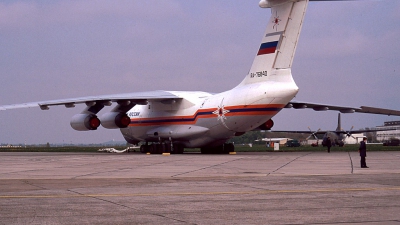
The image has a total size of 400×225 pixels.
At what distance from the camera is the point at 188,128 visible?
34.0 m

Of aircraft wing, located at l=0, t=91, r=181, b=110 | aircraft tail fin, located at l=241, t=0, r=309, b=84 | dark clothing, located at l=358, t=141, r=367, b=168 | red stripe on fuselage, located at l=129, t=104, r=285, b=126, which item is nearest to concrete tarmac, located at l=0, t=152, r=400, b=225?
dark clothing, located at l=358, t=141, r=367, b=168

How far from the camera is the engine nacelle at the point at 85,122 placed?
34.6m

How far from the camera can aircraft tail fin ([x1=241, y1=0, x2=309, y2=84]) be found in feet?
90.1

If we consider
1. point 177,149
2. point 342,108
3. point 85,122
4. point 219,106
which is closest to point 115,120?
point 85,122

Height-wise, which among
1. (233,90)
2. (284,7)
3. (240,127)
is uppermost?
(284,7)

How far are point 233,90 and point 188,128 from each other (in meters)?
4.63

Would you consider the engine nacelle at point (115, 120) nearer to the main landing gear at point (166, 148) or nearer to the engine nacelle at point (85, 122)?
the engine nacelle at point (85, 122)

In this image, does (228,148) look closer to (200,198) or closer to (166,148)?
(166,148)

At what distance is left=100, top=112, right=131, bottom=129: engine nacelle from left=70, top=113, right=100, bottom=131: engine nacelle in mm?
999

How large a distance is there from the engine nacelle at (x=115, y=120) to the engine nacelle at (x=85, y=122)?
3.28 ft

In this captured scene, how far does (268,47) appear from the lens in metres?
28.4

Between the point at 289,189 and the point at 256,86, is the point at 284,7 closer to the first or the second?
the point at 256,86

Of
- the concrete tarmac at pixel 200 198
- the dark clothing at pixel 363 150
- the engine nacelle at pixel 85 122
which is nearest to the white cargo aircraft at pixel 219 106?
the engine nacelle at pixel 85 122

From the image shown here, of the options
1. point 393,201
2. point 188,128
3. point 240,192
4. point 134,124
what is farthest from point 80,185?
point 134,124
